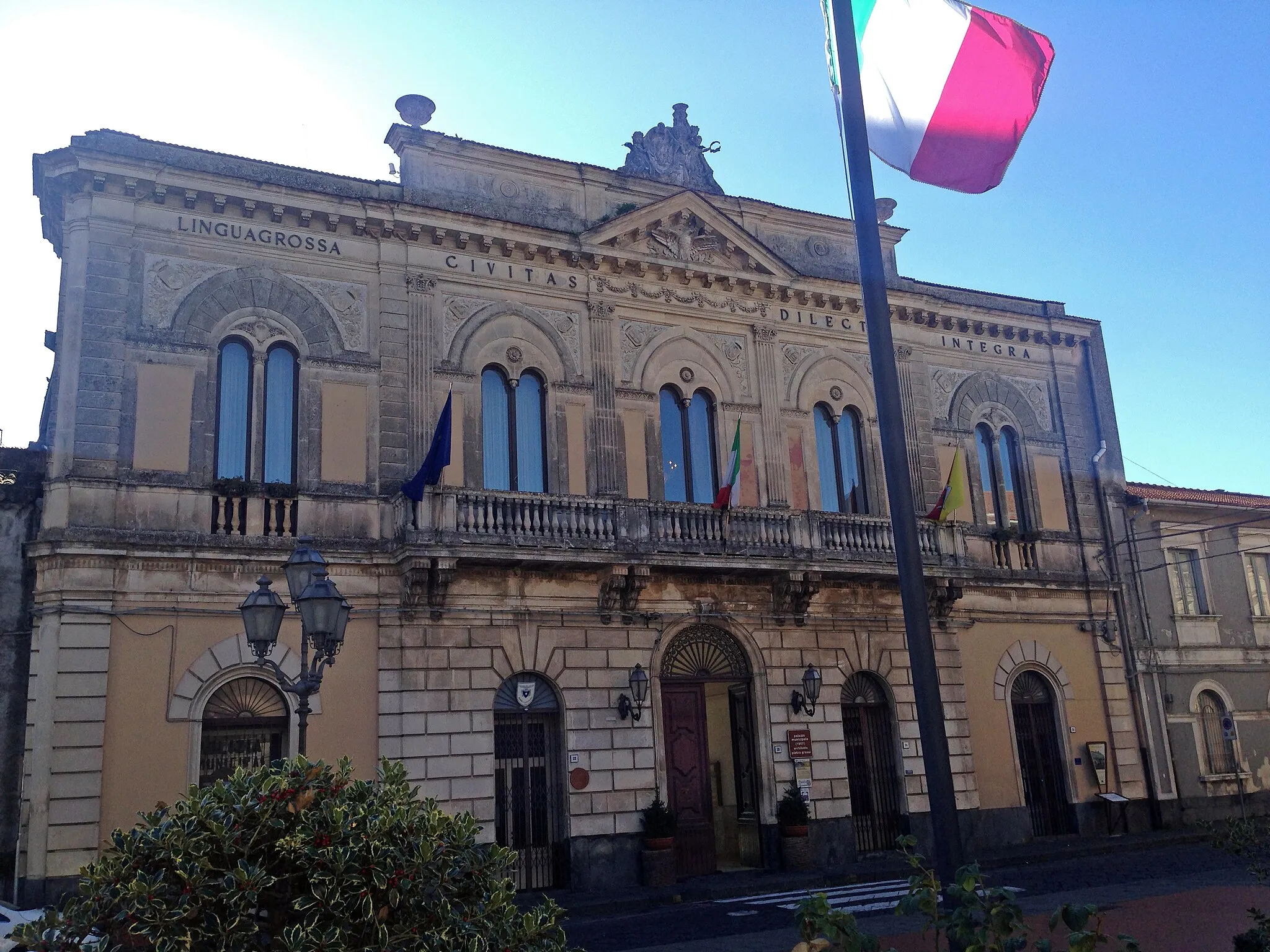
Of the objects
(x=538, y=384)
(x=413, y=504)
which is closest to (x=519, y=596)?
(x=413, y=504)

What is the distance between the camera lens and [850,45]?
29.1ft

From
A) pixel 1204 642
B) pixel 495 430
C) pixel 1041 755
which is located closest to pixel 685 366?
pixel 495 430

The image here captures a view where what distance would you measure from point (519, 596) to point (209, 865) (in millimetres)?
14756

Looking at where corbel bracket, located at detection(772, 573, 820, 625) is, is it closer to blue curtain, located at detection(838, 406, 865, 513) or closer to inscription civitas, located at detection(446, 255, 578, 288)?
blue curtain, located at detection(838, 406, 865, 513)

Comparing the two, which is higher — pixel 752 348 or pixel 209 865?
pixel 752 348

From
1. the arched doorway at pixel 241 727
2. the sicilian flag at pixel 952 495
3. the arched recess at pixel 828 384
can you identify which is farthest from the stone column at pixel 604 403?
the arched doorway at pixel 241 727

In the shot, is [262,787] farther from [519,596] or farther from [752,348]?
[752,348]

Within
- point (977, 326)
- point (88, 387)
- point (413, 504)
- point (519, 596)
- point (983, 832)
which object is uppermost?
point (977, 326)

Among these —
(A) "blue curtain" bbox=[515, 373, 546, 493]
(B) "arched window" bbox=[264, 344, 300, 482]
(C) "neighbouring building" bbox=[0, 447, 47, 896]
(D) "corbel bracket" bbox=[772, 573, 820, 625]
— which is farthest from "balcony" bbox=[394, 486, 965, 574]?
(C) "neighbouring building" bbox=[0, 447, 47, 896]

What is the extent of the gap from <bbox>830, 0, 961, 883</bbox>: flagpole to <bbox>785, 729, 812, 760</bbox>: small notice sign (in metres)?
13.5

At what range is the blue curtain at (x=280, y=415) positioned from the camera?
62.6 ft

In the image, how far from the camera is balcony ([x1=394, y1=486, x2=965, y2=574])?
18.7 meters

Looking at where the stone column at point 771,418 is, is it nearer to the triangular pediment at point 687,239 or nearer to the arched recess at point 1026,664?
the triangular pediment at point 687,239

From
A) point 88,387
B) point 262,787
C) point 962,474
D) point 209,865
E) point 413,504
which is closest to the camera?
point 209,865
